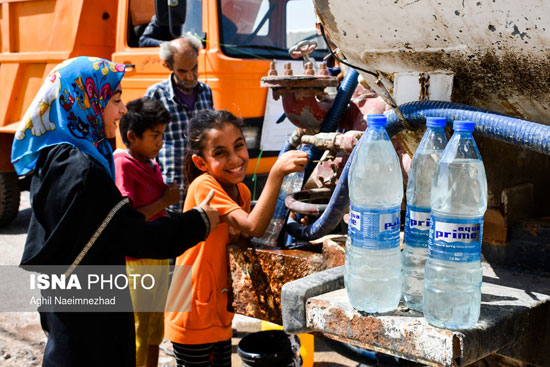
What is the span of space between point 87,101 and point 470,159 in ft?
5.02

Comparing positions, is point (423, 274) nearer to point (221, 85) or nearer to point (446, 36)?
point (446, 36)

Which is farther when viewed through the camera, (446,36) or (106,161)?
(106,161)

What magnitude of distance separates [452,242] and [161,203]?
1936 millimetres

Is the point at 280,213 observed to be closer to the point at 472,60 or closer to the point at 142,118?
the point at 142,118

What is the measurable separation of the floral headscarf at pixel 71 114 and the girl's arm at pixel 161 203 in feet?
1.94

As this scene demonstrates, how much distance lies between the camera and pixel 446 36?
1.70 metres

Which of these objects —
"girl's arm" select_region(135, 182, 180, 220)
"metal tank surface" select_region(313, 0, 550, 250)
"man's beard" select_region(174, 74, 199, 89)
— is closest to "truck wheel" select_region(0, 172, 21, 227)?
"man's beard" select_region(174, 74, 199, 89)

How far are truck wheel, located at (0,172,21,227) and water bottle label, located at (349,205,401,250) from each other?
609cm

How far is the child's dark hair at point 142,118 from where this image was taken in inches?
124

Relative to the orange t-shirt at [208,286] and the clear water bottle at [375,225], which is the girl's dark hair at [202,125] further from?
the clear water bottle at [375,225]

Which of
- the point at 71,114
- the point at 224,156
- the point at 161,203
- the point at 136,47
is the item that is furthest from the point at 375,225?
the point at 136,47

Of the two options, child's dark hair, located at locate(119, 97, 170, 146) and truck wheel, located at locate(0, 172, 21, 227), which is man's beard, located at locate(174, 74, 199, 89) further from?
truck wheel, located at locate(0, 172, 21, 227)

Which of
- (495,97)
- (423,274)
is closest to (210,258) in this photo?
(423,274)

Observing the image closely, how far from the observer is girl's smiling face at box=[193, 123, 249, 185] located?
2.58 meters
